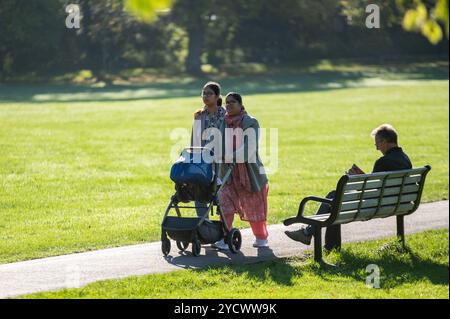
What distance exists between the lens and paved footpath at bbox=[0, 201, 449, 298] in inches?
338

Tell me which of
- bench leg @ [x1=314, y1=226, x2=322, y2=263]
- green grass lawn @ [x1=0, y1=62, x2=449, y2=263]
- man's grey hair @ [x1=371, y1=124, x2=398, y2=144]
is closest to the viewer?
bench leg @ [x1=314, y1=226, x2=322, y2=263]

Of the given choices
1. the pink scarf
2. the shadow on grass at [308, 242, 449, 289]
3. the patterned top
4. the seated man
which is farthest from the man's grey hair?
the patterned top

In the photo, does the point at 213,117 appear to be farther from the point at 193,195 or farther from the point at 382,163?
the point at 382,163

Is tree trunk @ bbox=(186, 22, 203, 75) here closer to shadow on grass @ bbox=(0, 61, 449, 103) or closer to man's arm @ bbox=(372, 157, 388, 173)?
shadow on grass @ bbox=(0, 61, 449, 103)

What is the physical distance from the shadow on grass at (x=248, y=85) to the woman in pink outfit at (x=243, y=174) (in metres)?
26.9

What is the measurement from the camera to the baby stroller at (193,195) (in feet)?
31.5

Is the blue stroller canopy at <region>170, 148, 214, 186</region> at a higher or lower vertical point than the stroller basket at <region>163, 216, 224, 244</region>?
higher

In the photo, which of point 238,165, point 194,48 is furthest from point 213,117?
point 194,48

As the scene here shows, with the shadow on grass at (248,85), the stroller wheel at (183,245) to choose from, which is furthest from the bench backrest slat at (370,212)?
the shadow on grass at (248,85)

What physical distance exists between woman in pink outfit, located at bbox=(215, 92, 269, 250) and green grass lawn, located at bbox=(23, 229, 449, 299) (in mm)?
856

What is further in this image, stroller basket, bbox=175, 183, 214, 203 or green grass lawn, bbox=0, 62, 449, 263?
green grass lawn, bbox=0, 62, 449, 263

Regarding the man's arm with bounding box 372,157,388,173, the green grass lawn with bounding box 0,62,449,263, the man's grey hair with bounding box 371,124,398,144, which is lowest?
the green grass lawn with bounding box 0,62,449,263

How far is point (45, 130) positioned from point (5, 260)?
1518 centimetres

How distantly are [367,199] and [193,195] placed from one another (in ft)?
5.70
